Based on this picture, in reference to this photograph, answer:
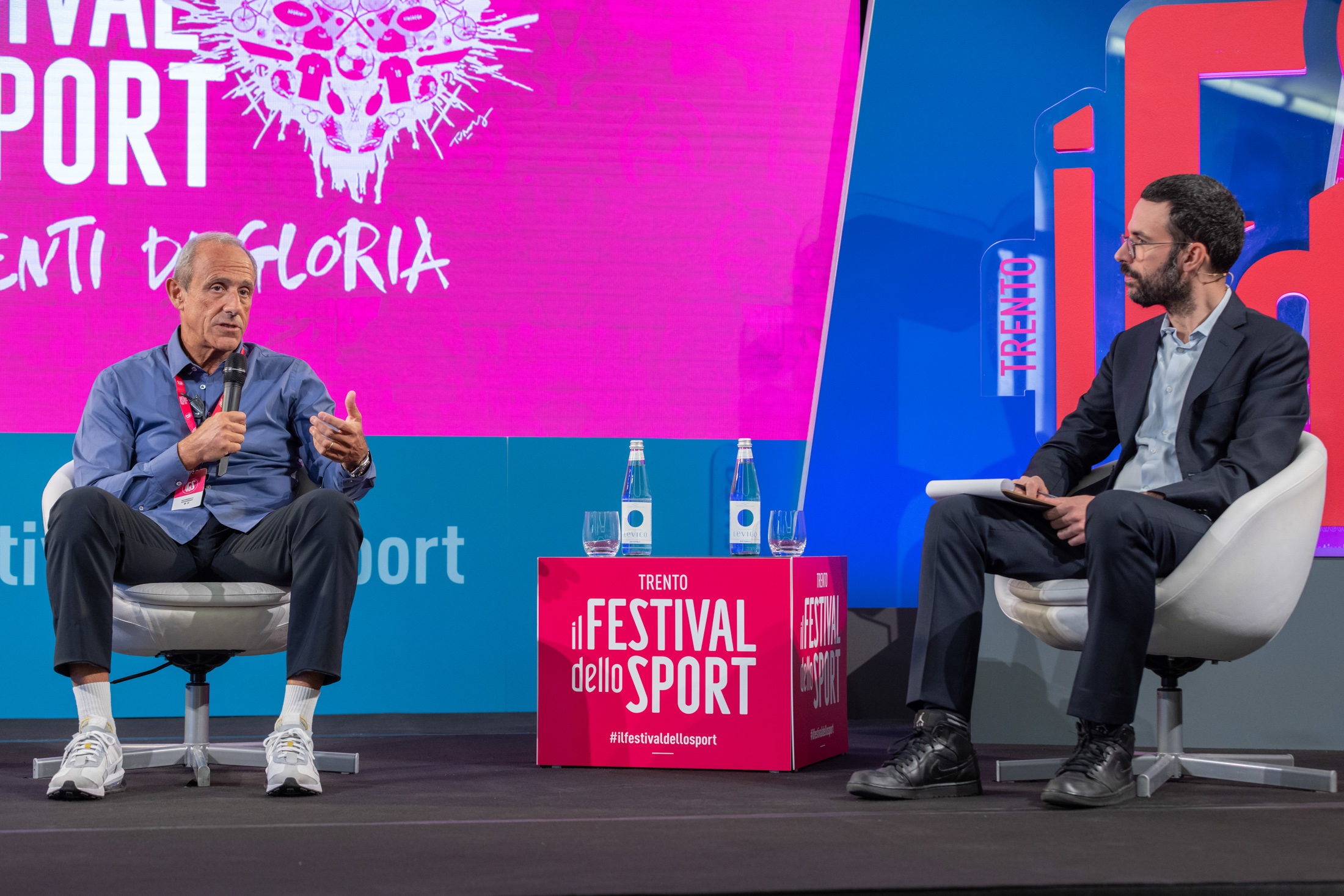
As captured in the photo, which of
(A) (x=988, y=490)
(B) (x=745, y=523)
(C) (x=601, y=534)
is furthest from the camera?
(B) (x=745, y=523)

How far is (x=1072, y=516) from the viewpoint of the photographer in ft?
7.27

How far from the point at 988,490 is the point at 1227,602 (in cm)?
46

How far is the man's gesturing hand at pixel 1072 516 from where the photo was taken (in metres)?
2.21

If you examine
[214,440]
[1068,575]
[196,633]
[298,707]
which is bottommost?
[298,707]

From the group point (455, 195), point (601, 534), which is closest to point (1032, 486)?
point (601, 534)

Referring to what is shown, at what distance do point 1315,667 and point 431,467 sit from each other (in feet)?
7.97

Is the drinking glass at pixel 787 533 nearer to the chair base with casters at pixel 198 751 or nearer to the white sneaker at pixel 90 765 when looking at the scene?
the chair base with casters at pixel 198 751

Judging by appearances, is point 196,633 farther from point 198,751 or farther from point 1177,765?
point 1177,765

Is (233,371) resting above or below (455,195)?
below

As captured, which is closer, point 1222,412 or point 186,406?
point 1222,412

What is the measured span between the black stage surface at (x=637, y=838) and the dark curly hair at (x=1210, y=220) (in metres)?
1.05

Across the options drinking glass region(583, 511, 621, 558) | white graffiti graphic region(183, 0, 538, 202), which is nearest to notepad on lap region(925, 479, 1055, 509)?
drinking glass region(583, 511, 621, 558)

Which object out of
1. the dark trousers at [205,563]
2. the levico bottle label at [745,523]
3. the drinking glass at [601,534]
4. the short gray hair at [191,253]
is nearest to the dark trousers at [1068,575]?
the levico bottle label at [745,523]

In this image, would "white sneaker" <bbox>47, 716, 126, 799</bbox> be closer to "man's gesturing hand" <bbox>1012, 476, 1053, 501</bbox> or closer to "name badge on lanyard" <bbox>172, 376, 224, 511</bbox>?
"name badge on lanyard" <bbox>172, 376, 224, 511</bbox>
